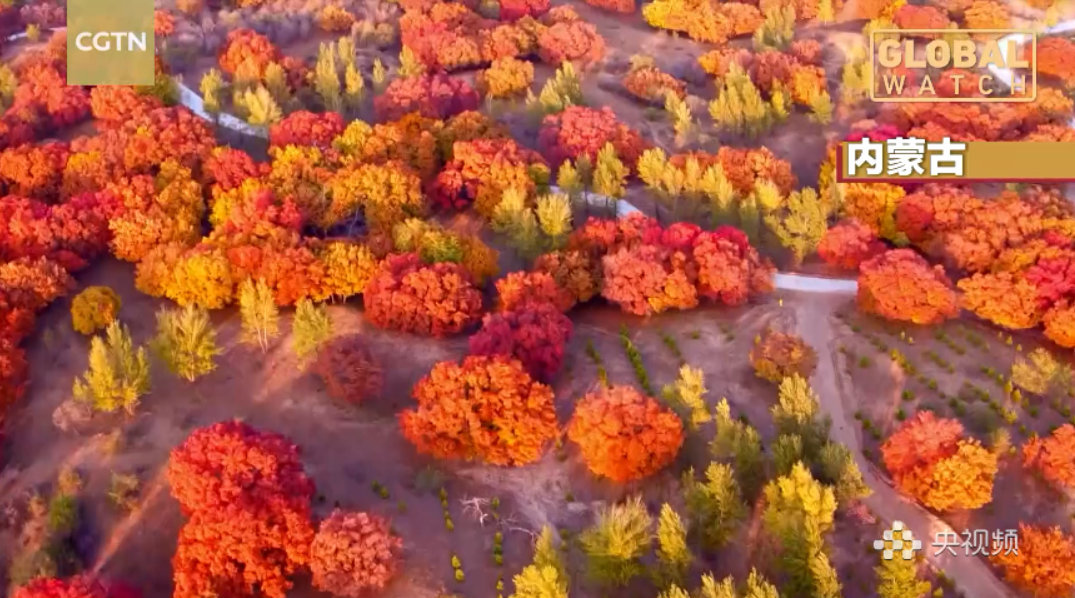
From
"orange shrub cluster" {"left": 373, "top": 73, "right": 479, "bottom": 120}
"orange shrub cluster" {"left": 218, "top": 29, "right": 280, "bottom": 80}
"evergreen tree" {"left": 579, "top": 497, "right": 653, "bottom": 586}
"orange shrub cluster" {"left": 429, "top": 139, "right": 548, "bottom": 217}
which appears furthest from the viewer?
"orange shrub cluster" {"left": 218, "top": 29, "right": 280, "bottom": 80}

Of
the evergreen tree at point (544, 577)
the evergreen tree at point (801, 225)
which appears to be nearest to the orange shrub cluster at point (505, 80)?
the evergreen tree at point (801, 225)

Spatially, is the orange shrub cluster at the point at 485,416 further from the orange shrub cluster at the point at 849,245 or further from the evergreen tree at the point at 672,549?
the orange shrub cluster at the point at 849,245

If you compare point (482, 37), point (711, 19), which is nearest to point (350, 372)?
point (482, 37)

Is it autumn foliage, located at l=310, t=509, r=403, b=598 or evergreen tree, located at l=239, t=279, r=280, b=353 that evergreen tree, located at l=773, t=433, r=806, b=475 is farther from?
evergreen tree, located at l=239, t=279, r=280, b=353

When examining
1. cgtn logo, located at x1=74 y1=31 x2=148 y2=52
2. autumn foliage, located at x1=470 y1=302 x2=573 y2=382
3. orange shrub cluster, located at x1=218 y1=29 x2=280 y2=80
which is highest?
cgtn logo, located at x1=74 y1=31 x2=148 y2=52

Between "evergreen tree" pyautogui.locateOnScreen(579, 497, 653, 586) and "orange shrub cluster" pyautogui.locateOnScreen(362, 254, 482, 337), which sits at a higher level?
"orange shrub cluster" pyautogui.locateOnScreen(362, 254, 482, 337)

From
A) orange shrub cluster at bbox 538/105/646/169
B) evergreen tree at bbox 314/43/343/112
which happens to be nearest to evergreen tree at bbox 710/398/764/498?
orange shrub cluster at bbox 538/105/646/169

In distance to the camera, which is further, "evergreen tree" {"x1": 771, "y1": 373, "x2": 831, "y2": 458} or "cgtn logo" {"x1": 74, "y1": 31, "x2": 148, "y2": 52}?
"cgtn logo" {"x1": 74, "y1": 31, "x2": 148, "y2": 52}
